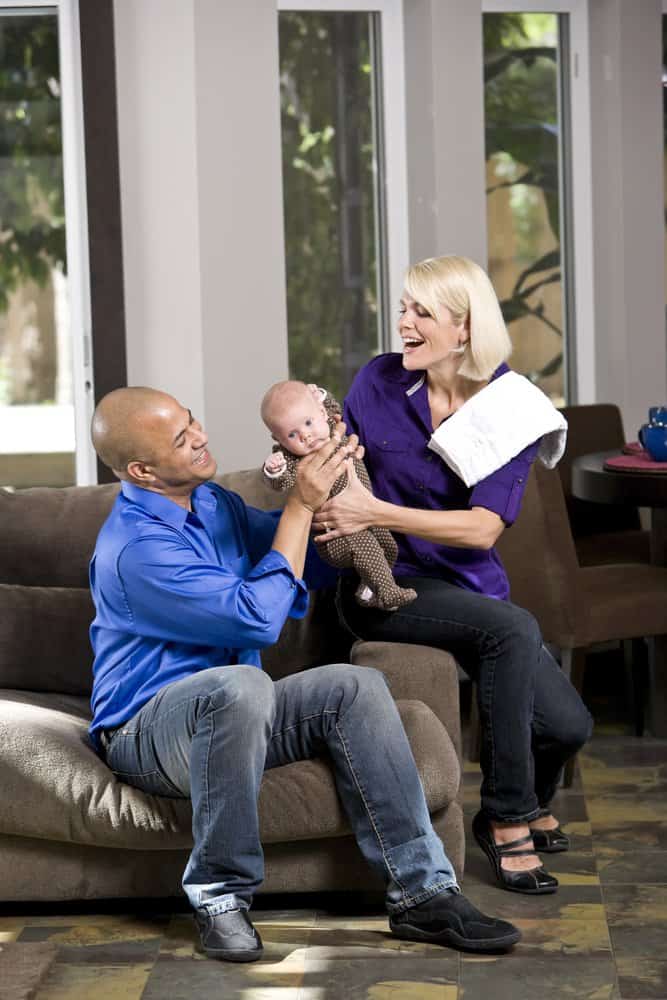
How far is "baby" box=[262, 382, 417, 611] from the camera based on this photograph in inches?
106

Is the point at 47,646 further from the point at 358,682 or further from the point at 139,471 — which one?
the point at 358,682

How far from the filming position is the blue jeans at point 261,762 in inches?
99.8

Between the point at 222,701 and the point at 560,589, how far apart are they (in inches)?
54.9

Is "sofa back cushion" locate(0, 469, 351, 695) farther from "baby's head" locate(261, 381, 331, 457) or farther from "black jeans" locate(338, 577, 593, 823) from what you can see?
"baby's head" locate(261, 381, 331, 457)

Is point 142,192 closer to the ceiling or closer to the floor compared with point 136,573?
closer to the ceiling

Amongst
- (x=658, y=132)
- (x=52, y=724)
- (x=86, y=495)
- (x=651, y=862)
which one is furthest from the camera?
(x=658, y=132)

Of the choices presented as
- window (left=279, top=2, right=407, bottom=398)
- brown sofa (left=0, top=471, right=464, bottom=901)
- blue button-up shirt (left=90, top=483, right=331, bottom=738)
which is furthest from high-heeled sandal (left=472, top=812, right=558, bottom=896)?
window (left=279, top=2, right=407, bottom=398)

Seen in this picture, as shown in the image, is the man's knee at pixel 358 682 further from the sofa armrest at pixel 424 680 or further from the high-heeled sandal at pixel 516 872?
the high-heeled sandal at pixel 516 872

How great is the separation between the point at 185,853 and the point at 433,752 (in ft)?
1.72

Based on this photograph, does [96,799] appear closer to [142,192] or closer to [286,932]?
[286,932]

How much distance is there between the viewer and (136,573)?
103 inches

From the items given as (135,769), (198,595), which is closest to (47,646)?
(135,769)

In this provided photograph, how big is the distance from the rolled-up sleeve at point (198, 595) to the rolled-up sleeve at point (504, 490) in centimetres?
46

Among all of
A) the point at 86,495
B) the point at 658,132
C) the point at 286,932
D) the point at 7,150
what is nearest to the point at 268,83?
the point at 7,150
